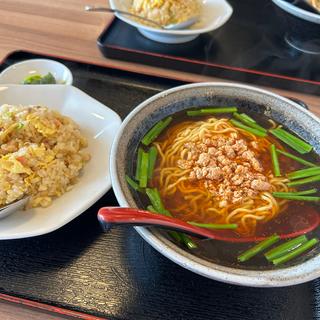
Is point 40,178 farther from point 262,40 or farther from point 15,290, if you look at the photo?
point 262,40

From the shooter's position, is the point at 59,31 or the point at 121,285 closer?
the point at 121,285

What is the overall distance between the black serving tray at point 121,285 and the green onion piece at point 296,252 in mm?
130

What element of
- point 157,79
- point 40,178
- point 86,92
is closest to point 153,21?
point 157,79

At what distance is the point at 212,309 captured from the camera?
1.09 m

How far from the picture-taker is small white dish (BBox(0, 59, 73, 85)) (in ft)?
5.93

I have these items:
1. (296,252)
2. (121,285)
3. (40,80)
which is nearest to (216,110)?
(296,252)

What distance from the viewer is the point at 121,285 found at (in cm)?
114

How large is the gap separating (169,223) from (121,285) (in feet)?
0.88

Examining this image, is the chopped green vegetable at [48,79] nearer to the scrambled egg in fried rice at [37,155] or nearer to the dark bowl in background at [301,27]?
the scrambled egg in fried rice at [37,155]

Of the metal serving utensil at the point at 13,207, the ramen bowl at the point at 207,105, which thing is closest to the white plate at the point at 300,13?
the ramen bowl at the point at 207,105

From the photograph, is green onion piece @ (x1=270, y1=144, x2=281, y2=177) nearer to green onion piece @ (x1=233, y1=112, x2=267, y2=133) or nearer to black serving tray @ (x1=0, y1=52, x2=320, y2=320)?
green onion piece @ (x1=233, y1=112, x2=267, y2=133)

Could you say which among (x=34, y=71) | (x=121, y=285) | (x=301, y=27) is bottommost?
(x=121, y=285)

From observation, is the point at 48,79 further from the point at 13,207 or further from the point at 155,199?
the point at 155,199

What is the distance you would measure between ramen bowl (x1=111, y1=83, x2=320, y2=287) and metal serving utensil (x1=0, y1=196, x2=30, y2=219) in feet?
1.07
